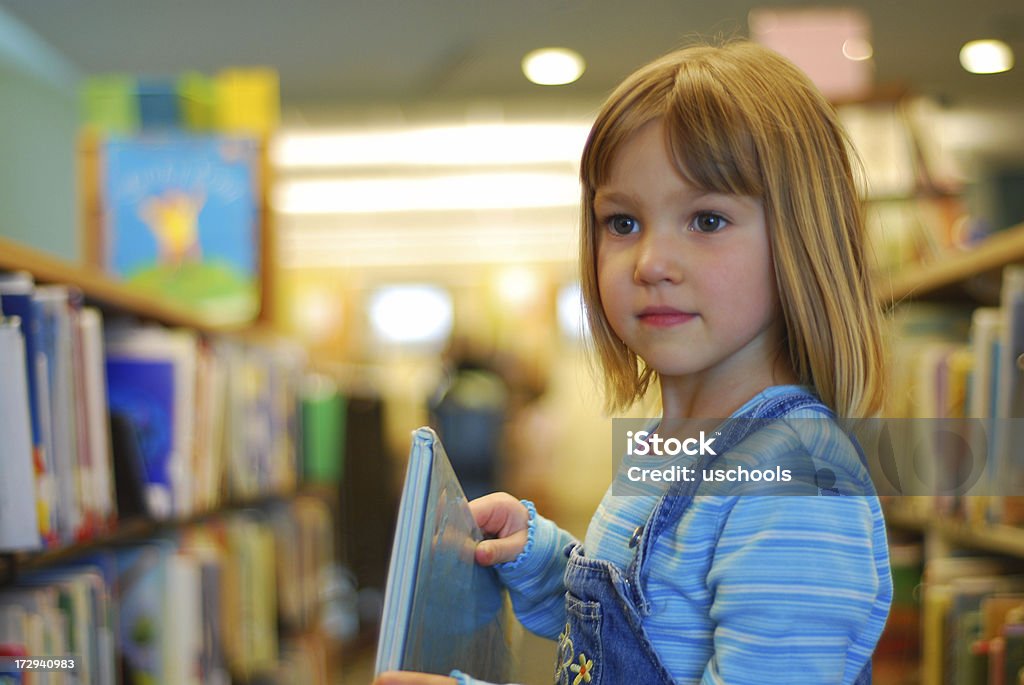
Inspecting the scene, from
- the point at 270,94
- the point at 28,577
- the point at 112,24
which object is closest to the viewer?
the point at 28,577

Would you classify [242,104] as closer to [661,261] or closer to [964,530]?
[964,530]

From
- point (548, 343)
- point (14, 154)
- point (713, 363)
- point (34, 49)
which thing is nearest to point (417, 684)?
point (713, 363)

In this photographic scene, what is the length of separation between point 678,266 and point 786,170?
98 mm

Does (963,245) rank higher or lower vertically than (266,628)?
higher

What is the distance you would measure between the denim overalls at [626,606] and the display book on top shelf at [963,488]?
0.85 feet

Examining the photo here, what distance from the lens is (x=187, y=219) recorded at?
8.58ft

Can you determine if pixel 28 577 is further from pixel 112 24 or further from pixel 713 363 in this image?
pixel 112 24

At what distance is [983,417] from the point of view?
1.48 m

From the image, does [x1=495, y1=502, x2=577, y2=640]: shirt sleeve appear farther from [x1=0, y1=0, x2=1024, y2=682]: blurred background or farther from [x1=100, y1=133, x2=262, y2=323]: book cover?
[x1=100, y1=133, x2=262, y2=323]: book cover

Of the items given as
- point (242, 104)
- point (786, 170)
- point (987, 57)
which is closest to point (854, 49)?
point (242, 104)

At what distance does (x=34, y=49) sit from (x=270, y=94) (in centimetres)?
283

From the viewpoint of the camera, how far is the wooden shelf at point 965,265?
1407 millimetres

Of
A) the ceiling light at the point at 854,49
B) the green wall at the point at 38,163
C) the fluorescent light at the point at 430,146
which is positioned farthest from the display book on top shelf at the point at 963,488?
the fluorescent light at the point at 430,146

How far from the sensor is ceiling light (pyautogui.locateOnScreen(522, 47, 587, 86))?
443 cm
